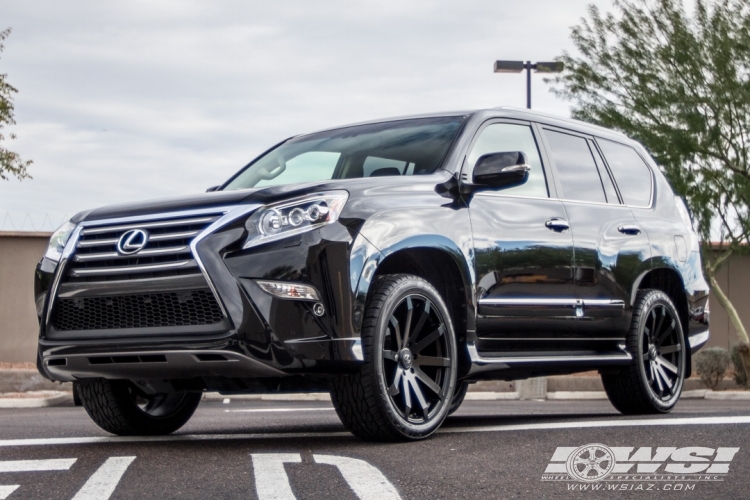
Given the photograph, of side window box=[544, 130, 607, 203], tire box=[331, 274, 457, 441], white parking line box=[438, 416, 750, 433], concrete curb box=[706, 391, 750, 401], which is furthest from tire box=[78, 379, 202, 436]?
concrete curb box=[706, 391, 750, 401]

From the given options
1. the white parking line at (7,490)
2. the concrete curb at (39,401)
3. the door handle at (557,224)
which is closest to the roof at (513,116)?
the door handle at (557,224)

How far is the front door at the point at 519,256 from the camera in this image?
21.1 ft

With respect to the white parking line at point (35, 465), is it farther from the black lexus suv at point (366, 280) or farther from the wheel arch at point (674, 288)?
the wheel arch at point (674, 288)

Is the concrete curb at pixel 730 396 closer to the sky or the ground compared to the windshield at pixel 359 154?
closer to the ground

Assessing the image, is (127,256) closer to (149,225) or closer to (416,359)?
(149,225)

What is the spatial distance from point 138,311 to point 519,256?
231cm

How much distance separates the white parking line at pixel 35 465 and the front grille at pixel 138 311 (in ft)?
2.38

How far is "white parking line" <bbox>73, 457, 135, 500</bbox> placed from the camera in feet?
14.0

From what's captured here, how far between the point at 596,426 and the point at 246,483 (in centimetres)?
262

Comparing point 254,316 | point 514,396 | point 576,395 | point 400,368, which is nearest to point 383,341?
point 400,368

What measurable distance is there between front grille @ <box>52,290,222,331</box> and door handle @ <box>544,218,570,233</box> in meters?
2.43

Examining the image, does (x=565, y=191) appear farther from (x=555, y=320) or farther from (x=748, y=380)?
(x=748, y=380)

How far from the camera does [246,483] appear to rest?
14.7 ft

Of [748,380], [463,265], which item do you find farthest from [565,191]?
[748,380]
